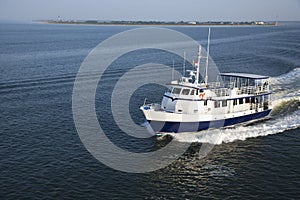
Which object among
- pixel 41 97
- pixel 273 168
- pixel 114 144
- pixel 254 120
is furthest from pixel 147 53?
pixel 273 168

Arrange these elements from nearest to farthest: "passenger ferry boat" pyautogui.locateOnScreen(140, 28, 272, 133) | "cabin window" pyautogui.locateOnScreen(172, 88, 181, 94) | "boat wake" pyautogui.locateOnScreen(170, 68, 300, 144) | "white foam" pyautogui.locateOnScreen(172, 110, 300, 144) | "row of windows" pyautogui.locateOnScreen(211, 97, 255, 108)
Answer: "passenger ferry boat" pyautogui.locateOnScreen(140, 28, 272, 133)
"white foam" pyautogui.locateOnScreen(172, 110, 300, 144)
"boat wake" pyautogui.locateOnScreen(170, 68, 300, 144)
"cabin window" pyautogui.locateOnScreen(172, 88, 181, 94)
"row of windows" pyautogui.locateOnScreen(211, 97, 255, 108)

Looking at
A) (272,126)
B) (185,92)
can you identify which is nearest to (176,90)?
(185,92)

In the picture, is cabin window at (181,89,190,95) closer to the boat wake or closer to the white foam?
the boat wake

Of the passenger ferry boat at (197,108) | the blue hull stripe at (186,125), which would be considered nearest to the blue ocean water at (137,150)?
the blue hull stripe at (186,125)

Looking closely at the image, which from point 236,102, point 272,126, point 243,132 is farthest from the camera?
point 272,126

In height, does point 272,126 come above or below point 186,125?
below

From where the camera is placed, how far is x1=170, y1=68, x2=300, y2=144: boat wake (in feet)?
127

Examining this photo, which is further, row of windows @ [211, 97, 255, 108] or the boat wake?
row of windows @ [211, 97, 255, 108]

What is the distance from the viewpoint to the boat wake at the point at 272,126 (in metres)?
38.6

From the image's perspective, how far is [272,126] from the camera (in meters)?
43.6

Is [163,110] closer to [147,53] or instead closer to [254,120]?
[254,120]

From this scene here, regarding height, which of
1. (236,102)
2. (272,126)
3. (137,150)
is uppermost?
(236,102)

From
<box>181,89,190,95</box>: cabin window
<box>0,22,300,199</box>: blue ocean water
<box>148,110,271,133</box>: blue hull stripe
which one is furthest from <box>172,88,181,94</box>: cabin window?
<box>0,22,300,199</box>: blue ocean water

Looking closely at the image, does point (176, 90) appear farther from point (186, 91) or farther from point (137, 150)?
point (137, 150)
